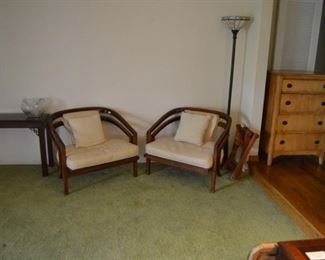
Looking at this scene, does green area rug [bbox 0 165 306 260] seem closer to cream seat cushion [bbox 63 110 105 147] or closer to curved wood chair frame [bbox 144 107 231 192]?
curved wood chair frame [bbox 144 107 231 192]

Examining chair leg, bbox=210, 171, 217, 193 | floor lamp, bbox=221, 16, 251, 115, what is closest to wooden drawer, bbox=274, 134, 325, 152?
floor lamp, bbox=221, 16, 251, 115

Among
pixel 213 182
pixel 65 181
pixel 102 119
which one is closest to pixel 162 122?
pixel 102 119

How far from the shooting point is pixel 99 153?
9.80ft

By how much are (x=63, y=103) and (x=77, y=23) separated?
0.90m

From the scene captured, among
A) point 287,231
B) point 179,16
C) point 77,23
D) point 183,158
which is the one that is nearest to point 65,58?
point 77,23

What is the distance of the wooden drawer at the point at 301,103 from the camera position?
3.24 m

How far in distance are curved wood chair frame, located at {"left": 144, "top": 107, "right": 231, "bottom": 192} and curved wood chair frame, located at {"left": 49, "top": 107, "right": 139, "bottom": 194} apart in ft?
0.60

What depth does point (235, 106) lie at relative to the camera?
12.2 feet

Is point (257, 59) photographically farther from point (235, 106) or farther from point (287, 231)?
point (287, 231)

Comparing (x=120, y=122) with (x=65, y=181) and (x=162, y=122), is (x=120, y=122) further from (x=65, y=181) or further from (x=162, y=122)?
(x=65, y=181)

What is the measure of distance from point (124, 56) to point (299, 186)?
2.30 metres

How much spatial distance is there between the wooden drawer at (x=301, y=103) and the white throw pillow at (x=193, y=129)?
0.84 m

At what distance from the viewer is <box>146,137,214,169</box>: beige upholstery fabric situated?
9.62 feet

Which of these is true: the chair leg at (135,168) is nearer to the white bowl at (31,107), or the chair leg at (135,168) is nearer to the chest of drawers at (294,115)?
the white bowl at (31,107)
